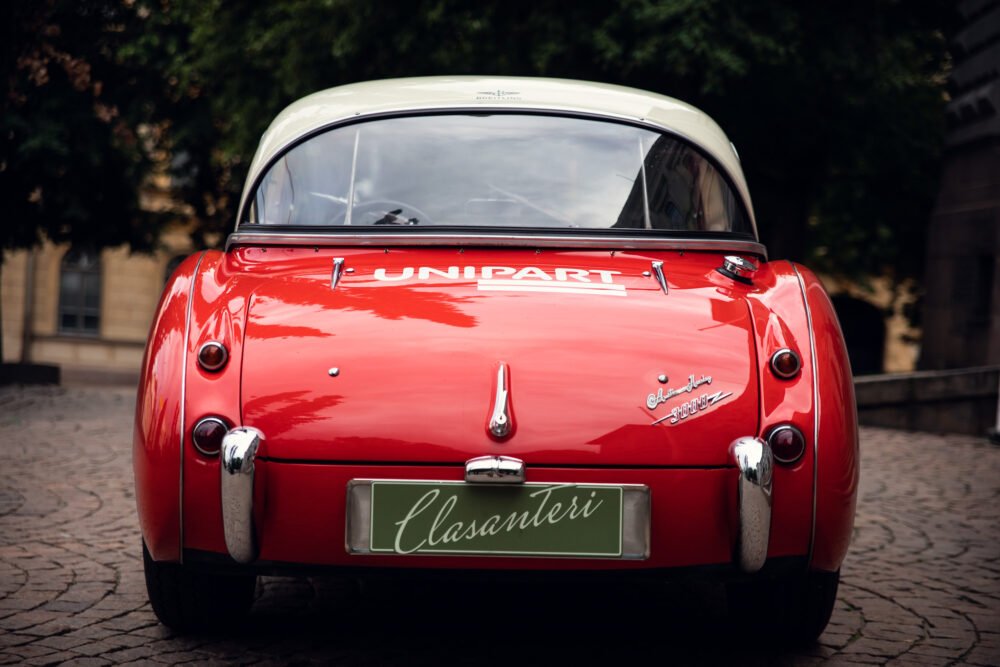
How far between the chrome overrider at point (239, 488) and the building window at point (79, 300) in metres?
34.9

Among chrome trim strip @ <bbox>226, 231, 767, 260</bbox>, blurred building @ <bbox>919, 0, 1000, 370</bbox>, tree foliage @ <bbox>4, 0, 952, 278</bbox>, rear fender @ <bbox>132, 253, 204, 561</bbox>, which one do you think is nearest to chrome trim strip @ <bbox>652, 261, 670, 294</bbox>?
chrome trim strip @ <bbox>226, 231, 767, 260</bbox>

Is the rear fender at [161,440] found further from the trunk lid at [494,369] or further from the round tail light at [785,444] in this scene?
the round tail light at [785,444]

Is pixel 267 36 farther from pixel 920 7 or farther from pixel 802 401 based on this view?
pixel 802 401

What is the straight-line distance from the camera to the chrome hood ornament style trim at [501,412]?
321 cm

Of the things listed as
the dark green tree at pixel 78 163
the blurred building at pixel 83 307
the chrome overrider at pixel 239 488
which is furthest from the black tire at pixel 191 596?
the blurred building at pixel 83 307

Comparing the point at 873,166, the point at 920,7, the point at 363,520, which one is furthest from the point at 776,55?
the point at 363,520

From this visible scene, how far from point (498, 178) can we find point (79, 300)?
113ft

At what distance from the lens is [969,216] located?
1429cm

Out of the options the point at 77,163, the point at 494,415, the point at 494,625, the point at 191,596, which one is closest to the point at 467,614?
the point at 494,625

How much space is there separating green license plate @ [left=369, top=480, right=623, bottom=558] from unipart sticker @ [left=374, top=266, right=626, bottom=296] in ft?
2.19

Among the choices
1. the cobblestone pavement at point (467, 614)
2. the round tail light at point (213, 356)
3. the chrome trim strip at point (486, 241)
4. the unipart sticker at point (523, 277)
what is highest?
the chrome trim strip at point (486, 241)

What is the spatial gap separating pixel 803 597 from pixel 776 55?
37.6 ft

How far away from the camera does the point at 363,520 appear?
322 cm

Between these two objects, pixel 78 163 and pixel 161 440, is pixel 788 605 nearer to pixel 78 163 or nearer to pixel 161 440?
pixel 161 440
